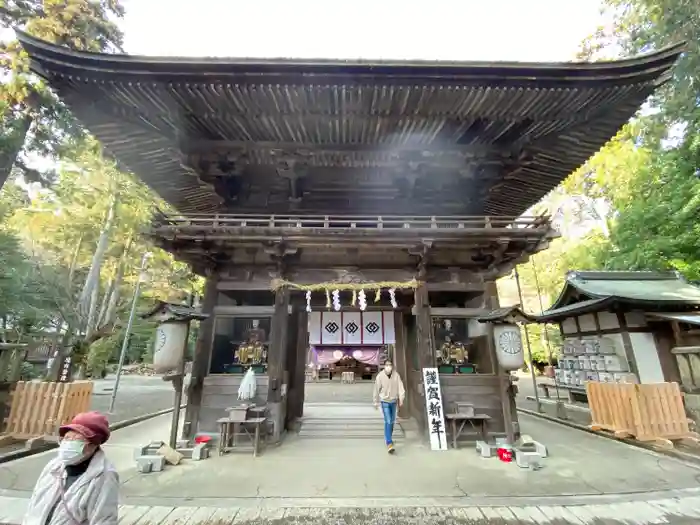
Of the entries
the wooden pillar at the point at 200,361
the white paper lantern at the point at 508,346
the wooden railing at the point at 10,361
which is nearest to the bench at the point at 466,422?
the white paper lantern at the point at 508,346

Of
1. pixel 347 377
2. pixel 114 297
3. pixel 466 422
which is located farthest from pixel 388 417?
pixel 347 377

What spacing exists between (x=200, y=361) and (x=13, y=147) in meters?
9.89

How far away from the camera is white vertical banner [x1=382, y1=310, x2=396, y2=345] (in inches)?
326

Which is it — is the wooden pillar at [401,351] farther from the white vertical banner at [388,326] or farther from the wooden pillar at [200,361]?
the wooden pillar at [200,361]

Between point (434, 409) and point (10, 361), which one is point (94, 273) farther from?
point (434, 409)

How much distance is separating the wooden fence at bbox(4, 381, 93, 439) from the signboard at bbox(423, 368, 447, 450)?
7908 mm

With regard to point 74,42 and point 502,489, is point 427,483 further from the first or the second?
point 74,42

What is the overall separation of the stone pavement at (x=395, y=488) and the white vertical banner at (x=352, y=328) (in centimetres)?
237

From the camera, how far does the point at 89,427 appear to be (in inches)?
85.1

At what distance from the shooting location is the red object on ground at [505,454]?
5926mm

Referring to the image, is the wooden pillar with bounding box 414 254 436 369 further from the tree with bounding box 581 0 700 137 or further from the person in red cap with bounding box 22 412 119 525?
the tree with bounding box 581 0 700 137

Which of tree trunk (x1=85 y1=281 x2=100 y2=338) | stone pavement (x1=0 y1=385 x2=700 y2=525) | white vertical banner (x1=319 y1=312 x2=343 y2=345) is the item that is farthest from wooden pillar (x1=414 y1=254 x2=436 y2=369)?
tree trunk (x1=85 y1=281 x2=100 y2=338)

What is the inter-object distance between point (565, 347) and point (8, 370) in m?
18.3

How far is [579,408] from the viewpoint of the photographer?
11820 mm
